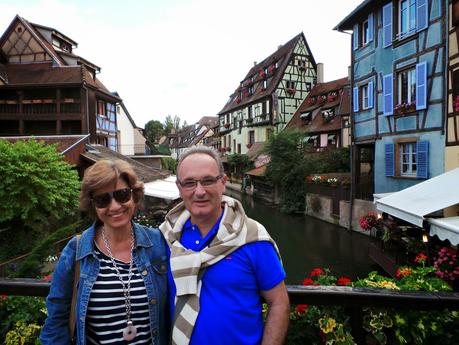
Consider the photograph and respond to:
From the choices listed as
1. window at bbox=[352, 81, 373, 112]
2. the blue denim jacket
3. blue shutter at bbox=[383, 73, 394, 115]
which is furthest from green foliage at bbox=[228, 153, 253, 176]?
the blue denim jacket

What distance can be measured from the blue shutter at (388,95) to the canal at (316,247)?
4.96 metres

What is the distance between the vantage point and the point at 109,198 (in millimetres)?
1584

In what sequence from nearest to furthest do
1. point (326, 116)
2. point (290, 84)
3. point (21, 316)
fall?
point (21, 316)
point (326, 116)
point (290, 84)

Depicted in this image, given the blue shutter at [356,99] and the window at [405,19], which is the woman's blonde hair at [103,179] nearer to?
the window at [405,19]

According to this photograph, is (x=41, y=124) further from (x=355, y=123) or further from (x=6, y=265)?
(x=355, y=123)

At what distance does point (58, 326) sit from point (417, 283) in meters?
2.33

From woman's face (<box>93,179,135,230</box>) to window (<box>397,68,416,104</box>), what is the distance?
39.7 ft

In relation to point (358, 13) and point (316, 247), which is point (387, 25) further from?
point (316, 247)

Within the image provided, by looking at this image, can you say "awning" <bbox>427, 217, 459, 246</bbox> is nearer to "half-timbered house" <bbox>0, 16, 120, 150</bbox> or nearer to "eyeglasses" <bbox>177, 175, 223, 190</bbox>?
"eyeglasses" <bbox>177, 175, 223, 190</bbox>

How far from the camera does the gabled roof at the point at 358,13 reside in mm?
12823

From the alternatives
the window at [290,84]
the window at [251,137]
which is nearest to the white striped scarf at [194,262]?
the window at [290,84]

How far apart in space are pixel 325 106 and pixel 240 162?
11361mm

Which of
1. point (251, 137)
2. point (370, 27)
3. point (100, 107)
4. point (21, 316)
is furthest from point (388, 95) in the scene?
point (251, 137)

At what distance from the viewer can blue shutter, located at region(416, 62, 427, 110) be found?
34.7ft
